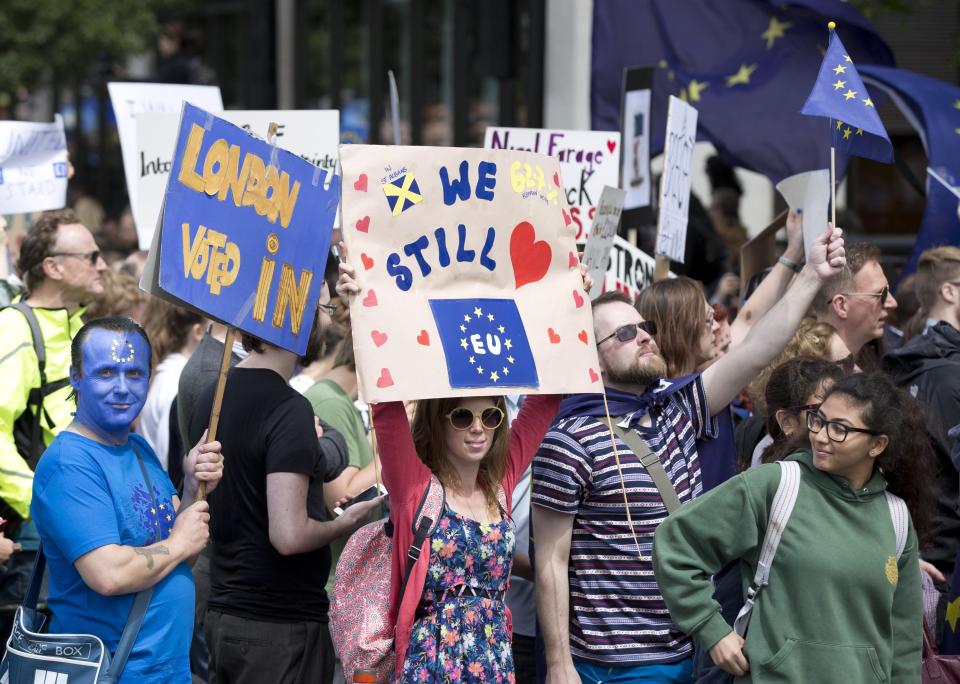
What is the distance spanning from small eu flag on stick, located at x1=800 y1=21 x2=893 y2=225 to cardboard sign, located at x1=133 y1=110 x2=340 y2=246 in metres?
2.37

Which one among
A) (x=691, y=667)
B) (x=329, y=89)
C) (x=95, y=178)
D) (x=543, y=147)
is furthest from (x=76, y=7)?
(x=691, y=667)

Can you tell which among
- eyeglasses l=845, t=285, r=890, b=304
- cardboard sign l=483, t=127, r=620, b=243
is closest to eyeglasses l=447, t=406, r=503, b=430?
eyeglasses l=845, t=285, r=890, b=304

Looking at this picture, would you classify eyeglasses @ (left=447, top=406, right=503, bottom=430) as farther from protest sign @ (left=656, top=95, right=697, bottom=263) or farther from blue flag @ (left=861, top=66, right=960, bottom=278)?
blue flag @ (left=861, top=66, right=960, bottom=278)

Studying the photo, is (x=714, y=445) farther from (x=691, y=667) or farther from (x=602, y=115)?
(x=602, y=115)

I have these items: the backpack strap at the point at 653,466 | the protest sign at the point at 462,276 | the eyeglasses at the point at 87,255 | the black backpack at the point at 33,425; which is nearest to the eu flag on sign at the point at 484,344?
the protest sign at the point at 462,276

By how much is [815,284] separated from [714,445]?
654 mm

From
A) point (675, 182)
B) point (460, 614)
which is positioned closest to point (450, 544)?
point (460, 614)

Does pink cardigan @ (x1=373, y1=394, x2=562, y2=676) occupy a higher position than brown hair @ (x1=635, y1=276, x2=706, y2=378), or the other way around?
brown hair @ (x1=635, y1=276, x2=706, y2=378)

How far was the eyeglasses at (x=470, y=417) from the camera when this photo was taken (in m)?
4.26

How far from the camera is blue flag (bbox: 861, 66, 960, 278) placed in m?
7.73

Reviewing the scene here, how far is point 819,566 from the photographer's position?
13.3 feet

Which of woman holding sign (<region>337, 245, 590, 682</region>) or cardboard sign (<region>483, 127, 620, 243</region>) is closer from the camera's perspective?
woman holding sign (<region>337, 245, 590, 682</region>)

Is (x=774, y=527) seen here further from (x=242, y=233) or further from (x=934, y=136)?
(x=934, y=136)

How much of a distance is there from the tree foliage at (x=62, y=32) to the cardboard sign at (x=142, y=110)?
8140 millimetres
